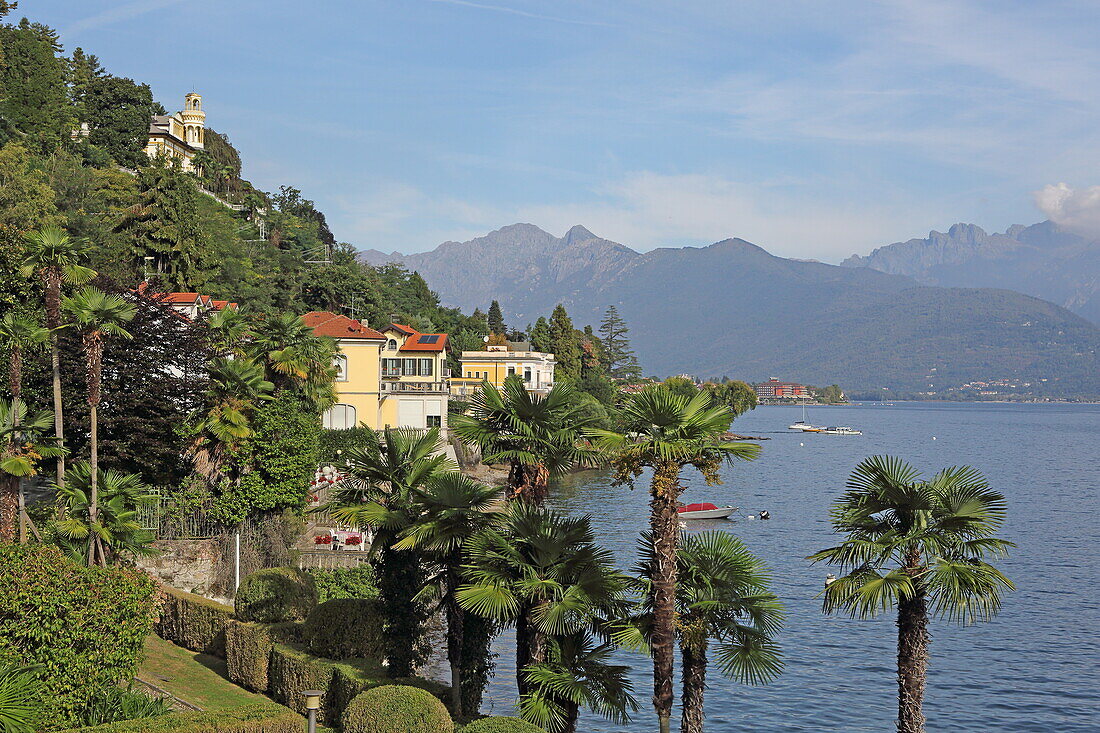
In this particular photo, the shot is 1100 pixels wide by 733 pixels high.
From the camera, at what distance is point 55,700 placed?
19.0 m

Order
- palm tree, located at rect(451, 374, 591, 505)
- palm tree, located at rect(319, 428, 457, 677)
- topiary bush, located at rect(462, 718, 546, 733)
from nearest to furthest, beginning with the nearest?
topiary bush, located at rect(462, 718, 546, 733) → palm tree, located at rect(451, 374, 591, 505) → palm tree, located at rect(319, 428, 457, 677)

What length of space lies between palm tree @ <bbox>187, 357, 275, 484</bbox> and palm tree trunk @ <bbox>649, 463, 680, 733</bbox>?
21.0m

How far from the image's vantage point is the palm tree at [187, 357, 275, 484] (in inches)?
1417

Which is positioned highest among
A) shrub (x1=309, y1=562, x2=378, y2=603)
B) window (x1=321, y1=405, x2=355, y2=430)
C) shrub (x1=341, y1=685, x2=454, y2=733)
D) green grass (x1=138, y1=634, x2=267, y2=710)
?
window (x1=321, y1=405, x2=355, y2=430)

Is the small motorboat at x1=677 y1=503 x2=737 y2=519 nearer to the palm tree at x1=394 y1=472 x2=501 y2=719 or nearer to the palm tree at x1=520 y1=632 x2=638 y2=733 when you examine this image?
the palm tree at x1=394 y1=472 x2=501 y2=719

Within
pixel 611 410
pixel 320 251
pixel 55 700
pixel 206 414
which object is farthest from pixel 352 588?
pixel 320 251

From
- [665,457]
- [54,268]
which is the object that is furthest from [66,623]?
[665,457]

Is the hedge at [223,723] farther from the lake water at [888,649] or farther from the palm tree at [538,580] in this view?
the lake water at [888,649]

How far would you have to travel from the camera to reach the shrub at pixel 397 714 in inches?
736

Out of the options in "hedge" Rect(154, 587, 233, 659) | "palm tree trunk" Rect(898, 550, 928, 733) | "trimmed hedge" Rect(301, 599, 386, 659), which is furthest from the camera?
"hedge" Rect(154, 587, 233, 659)

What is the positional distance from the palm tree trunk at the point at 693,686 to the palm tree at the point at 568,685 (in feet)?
3.81

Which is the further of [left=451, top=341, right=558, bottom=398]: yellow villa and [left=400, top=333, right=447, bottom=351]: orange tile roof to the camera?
[left=451, top=341, right=558, bottom=398]: yellow villa

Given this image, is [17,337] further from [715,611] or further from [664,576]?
[715,611]

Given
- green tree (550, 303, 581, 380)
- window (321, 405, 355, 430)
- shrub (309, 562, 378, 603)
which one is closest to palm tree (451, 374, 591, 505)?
shrub (309, 562, 378, 603)
